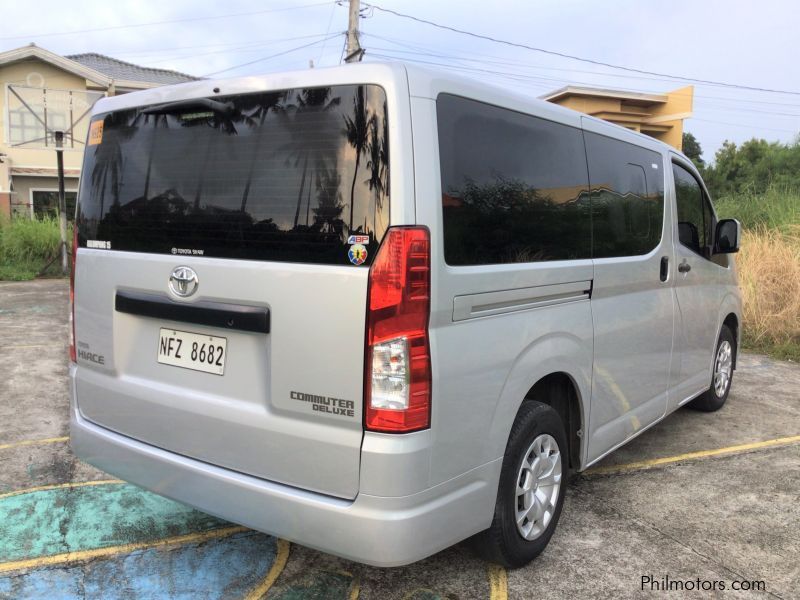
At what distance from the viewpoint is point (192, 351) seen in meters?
2.55

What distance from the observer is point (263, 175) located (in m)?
2.37

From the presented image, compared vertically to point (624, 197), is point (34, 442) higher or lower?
lower

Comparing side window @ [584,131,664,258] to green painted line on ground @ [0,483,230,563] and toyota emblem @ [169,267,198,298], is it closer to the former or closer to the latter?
toyota emblem @ [169,267,198,298]

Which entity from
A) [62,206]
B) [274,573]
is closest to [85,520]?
[274,573]

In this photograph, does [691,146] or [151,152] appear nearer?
[151,152]

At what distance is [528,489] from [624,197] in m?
1.78

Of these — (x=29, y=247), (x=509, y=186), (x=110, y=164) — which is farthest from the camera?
(x=29, y=247)

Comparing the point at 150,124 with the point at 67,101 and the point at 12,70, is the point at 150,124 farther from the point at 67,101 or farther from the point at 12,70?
the point at 12,70

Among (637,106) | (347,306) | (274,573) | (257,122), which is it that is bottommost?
(274,573)

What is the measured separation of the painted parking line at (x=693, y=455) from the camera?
4.20m

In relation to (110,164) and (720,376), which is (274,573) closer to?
(110,164)

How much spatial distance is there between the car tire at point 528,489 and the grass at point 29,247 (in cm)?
1608

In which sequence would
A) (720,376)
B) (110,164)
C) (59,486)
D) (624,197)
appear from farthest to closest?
(720,376) < (59,486) < (624,197) < (110,164)

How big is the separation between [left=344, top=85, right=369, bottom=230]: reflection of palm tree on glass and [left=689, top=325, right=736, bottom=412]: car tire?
4.13 meters
